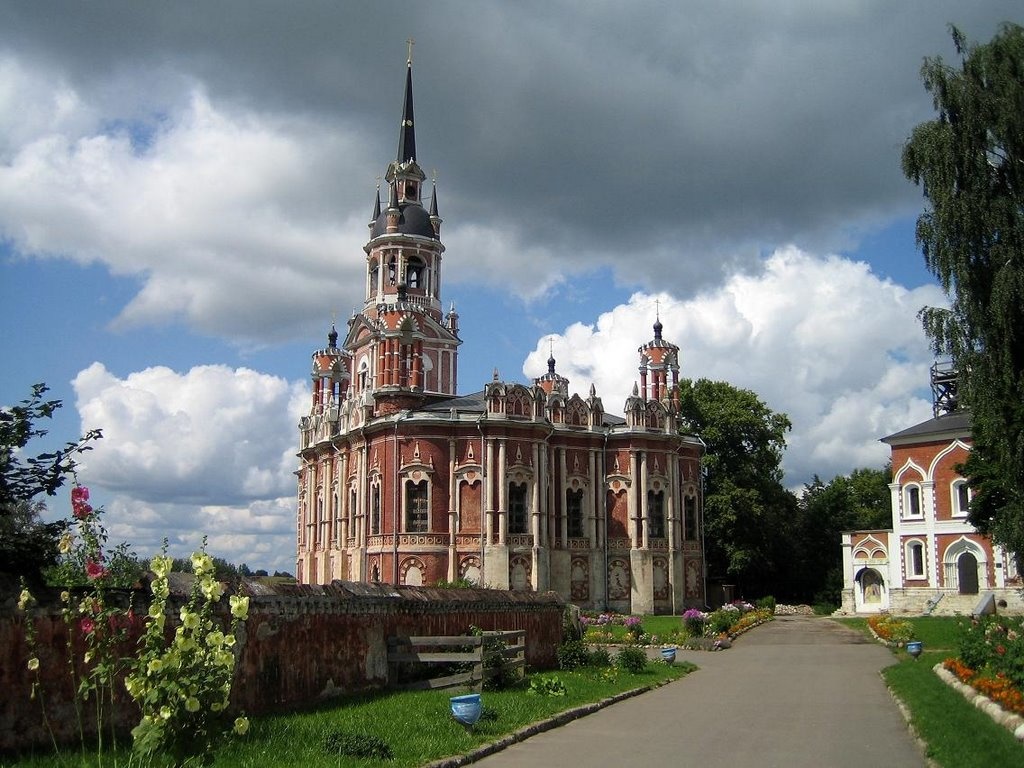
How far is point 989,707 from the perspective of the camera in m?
14.8

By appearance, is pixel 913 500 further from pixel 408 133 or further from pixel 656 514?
pixel 408 133

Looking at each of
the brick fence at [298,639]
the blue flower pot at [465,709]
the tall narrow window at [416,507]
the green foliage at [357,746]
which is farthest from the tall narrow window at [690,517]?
the green foliage at [357,746]

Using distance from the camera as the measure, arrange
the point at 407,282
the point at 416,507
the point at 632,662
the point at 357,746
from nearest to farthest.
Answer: the point at 357,746 < the point at 632,662 < the point at 416,507 < the point at 407,282

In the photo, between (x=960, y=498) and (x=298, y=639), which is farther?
(x=960, y=498)

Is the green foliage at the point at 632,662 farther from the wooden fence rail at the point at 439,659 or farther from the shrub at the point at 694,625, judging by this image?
the shrub at the point at 694,625

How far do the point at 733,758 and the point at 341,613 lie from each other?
661 cm

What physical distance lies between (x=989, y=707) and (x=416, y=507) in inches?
1338

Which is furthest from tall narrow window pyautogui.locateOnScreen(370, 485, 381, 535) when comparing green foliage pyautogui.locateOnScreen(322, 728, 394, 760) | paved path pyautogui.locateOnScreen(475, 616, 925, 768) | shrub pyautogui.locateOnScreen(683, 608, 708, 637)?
green foliage pyautogui.locateOnScreen(322, 728, 394, 760)

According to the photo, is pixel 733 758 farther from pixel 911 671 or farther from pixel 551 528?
pixel 551 528

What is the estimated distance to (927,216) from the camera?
26.0 metres

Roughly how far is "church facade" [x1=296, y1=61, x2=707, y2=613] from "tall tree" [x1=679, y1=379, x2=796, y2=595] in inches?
254

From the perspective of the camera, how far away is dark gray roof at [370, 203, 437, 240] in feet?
194

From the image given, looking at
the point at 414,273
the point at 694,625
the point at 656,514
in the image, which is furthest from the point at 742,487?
the point at 694,625

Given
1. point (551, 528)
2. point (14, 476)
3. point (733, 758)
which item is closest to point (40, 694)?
point (14, 476)
